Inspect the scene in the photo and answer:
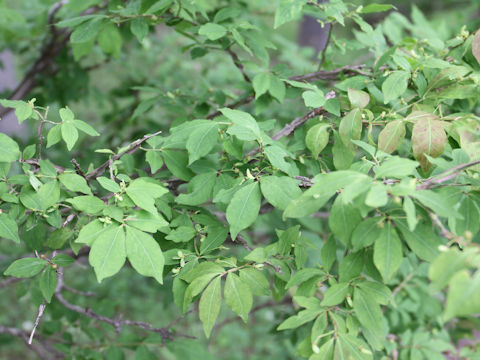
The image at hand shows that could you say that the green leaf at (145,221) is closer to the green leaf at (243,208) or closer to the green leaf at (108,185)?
the green leaf at (108,185)

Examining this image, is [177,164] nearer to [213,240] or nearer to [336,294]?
[213,240]

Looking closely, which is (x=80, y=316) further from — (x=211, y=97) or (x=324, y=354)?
(x=324, y=354)

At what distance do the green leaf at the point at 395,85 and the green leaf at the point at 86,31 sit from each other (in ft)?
4.40

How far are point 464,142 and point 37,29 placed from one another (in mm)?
3232

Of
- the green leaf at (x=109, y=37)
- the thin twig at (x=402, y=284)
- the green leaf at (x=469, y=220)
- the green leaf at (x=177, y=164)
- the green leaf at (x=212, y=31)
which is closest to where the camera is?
the green leaf at (x=469, y=220)

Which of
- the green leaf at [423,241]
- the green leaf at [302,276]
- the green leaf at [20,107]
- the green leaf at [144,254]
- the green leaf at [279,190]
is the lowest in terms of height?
the green leaf at [302,276]

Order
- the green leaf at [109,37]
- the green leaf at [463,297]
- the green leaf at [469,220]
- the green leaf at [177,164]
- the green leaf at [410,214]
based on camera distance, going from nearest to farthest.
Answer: the green leaf at [463,297], the green leaf at [410,214], the green leaf at [469,220], the green leaf at [177,164], the green leaf at [109,37]

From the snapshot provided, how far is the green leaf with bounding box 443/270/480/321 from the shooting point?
2.64 ft

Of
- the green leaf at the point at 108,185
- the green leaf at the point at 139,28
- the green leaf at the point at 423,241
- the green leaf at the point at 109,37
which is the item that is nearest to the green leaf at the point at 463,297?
the green leaf at the point at 423,241

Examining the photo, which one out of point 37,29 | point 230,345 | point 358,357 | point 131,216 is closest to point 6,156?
point 131,216

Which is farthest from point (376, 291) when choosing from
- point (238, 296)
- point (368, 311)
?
point (238, 296)

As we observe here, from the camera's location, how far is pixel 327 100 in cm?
164

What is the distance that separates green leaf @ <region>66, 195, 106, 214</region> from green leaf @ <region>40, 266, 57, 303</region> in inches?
14.0

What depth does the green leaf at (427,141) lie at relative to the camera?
1372mm
